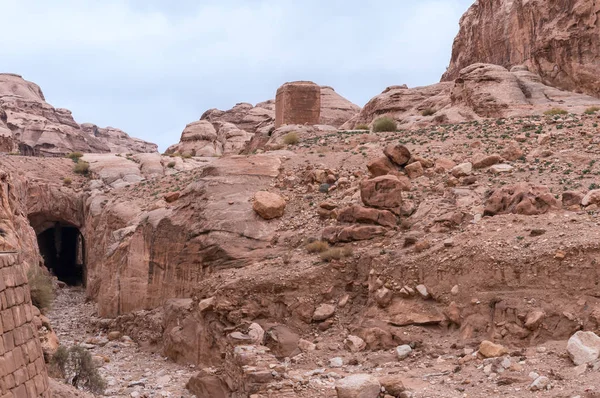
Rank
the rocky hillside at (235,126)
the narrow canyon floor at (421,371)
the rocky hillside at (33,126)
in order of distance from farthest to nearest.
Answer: the rocky hillside at (33,126) → the rocky hillside at (235,126) → the narrow canyon floor at (421,371)

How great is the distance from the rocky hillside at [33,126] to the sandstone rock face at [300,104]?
65.9ft

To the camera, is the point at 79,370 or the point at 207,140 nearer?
the point at 79,370

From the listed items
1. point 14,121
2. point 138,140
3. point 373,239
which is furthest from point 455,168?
point 138,140

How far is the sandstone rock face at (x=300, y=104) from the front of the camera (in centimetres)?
3148

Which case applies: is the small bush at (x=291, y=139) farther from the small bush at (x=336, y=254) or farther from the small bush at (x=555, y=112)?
the small bush at (x=336, y=254)

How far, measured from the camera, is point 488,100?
27609 millimetres

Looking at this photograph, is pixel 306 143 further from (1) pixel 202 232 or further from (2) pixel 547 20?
(2) pixel 547 20

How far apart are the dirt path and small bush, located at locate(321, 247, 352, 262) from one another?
401 cm

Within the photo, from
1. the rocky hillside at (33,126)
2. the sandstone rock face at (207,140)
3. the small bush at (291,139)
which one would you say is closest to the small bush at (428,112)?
the small bush at (291,139)

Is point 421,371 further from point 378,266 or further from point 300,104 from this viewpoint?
point 300,104

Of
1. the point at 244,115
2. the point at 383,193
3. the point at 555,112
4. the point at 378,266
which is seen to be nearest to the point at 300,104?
the point at 555,112

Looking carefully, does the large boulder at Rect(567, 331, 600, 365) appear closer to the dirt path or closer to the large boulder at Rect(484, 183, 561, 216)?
Result: the large boulder at Rect(484, 183, 561, 216)

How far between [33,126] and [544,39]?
3844 centimetres

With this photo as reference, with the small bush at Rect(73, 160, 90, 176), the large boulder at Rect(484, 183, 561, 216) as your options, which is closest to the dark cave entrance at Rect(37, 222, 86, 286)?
the small bush at Rect(73, 160, 90, 176)
